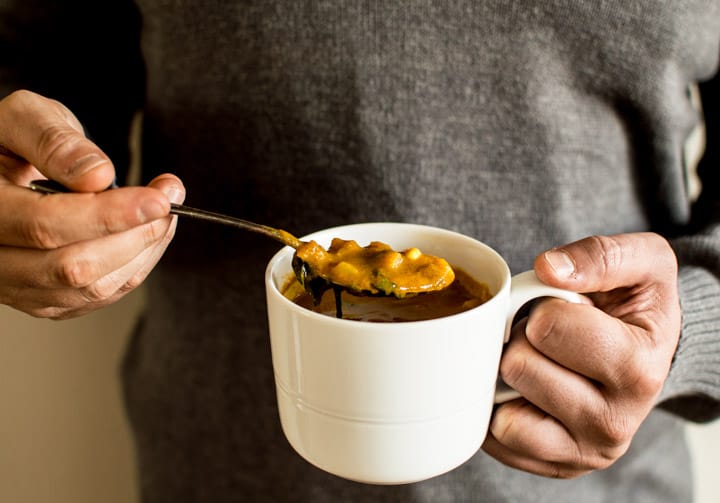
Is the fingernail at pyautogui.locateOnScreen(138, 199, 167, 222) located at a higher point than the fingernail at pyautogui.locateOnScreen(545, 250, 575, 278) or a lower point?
higher

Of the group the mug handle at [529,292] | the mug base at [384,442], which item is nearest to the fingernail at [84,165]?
the mug base at [384,442]

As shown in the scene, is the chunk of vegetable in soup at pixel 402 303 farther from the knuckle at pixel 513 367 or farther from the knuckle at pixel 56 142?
the knuckle at pixel 56 142

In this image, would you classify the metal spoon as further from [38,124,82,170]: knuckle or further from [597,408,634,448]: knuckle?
[597,408,634,448]: knuckle

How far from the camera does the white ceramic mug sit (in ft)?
1.58

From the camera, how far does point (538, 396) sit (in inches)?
22.9

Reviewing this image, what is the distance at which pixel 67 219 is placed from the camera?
0.51 m

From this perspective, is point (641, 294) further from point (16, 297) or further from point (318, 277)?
point (16, 297)

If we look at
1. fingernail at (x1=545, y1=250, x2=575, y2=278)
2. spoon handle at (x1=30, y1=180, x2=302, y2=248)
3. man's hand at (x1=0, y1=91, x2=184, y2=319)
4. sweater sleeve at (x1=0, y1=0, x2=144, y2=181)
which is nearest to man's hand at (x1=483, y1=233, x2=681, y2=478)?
fingernail at (x1=545, y1=250, x2=575, y2=278)

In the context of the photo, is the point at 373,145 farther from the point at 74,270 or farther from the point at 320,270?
Result: the point at 74,270

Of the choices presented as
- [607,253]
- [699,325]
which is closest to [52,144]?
[607,253]

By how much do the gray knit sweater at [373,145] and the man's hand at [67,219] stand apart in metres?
0.23

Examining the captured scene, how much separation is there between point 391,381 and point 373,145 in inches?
13.6

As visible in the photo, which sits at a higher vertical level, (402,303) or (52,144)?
(52,144)

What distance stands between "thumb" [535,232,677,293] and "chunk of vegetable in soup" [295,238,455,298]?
3.4 inches
